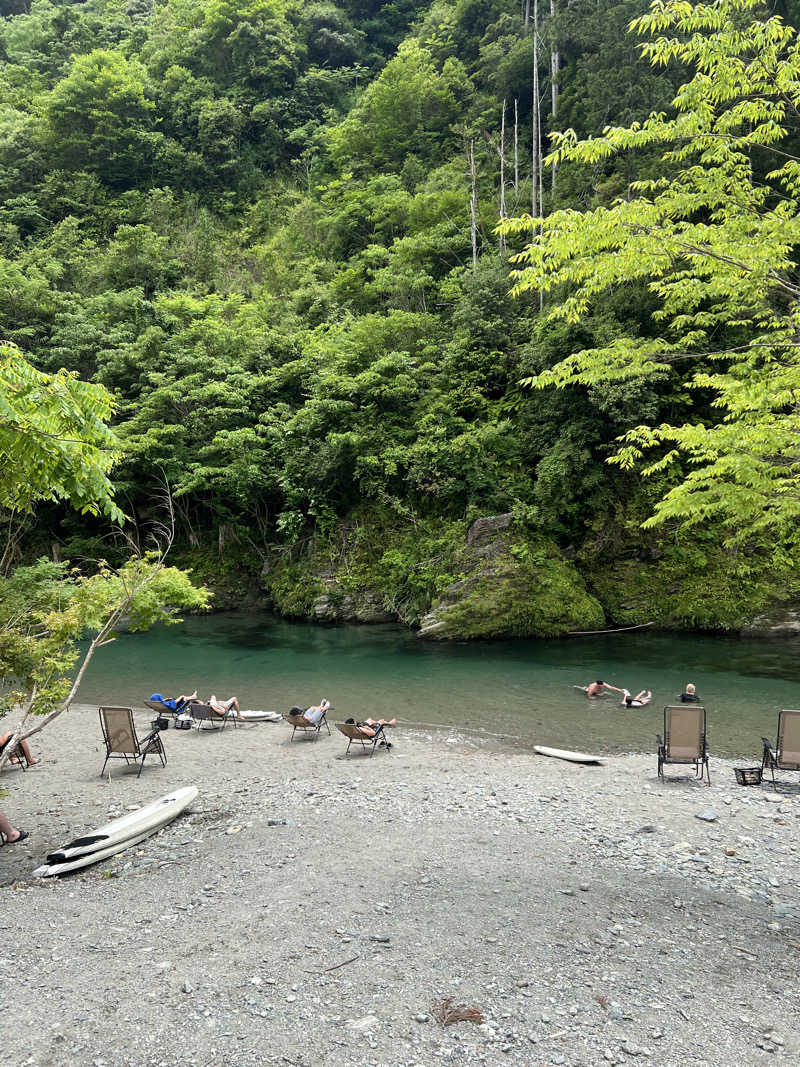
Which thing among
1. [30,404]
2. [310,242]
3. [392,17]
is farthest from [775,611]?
[392,17]

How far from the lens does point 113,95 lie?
41438 millimetres

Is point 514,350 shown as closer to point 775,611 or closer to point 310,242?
point 775,611

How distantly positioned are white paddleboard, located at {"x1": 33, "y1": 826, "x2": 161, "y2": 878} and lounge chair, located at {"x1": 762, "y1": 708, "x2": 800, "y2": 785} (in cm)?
841

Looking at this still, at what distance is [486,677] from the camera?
15656mm

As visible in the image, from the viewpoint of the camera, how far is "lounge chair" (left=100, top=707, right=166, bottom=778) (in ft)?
32.2

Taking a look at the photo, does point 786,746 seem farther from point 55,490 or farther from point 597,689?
point 55,490

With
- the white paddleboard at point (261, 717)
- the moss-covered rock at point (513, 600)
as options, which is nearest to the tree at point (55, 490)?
the white paddleboard at point (261, 717)

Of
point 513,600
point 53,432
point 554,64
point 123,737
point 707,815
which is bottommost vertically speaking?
point 123,737

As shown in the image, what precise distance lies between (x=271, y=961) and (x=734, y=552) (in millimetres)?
19298

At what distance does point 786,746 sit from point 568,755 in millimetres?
3305

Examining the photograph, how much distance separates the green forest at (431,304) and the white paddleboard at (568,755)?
461cm

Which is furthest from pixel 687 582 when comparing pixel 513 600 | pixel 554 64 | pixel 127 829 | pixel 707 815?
pixel 554 64

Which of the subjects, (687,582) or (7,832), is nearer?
(7,832)

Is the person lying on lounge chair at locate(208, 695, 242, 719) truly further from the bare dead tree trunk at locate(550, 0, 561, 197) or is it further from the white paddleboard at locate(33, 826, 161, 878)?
the bare dead tree trunk at locate(550, 0, 561, 197)
